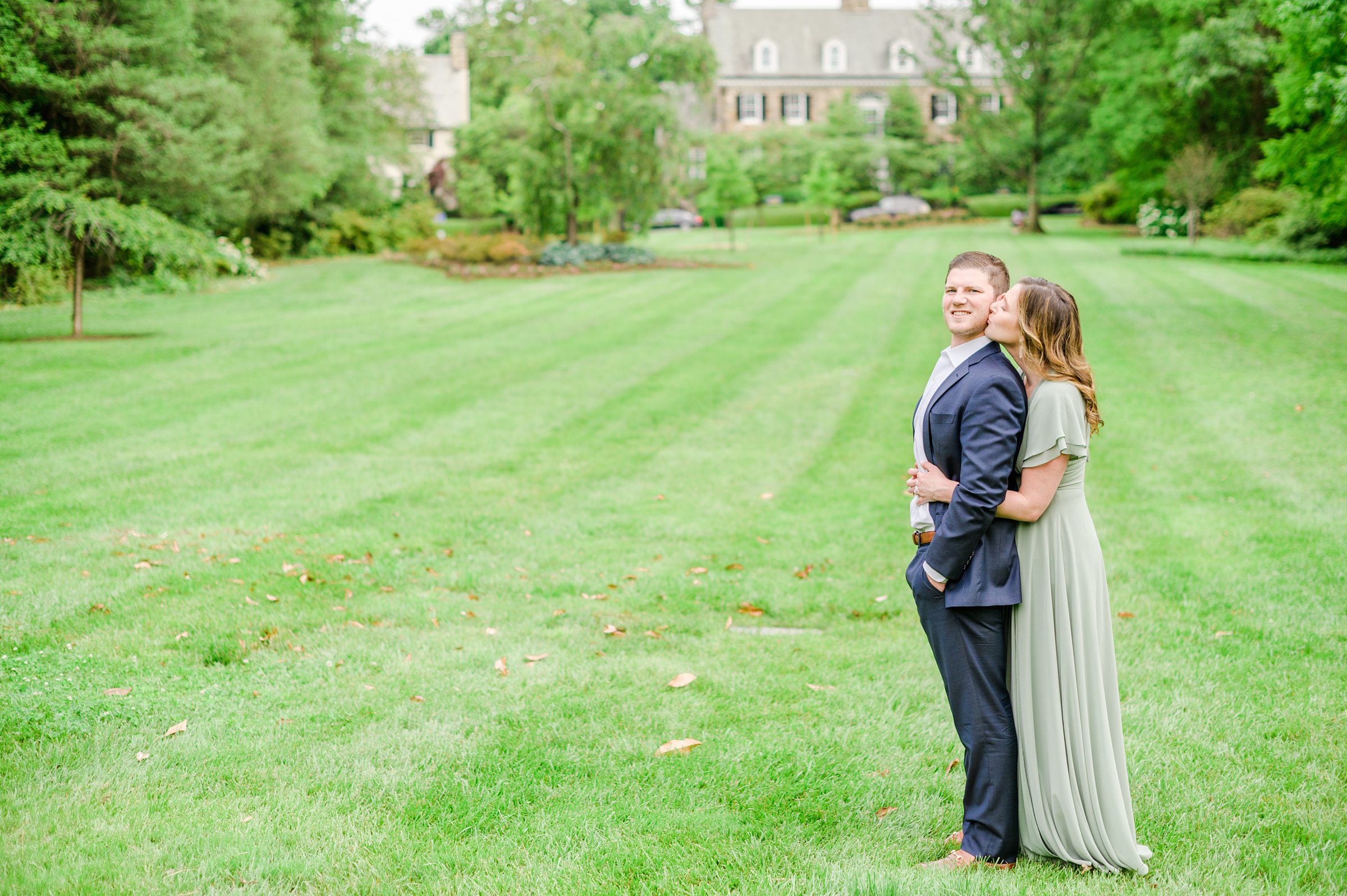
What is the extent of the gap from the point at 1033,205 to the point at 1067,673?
140 feet

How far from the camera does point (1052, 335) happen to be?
3.09 m

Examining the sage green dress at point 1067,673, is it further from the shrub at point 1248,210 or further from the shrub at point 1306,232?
the shrub at point 1248,210

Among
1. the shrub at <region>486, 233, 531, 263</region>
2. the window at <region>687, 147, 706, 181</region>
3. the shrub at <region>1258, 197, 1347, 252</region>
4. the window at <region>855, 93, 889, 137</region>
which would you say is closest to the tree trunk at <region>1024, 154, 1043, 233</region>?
the shrub at <region>1258, 197, 1347, 252</region>

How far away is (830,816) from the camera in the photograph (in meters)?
3.85

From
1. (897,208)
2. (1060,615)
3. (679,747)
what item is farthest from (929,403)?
(897,208)

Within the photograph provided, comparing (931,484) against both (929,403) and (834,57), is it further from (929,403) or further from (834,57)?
(834,57)

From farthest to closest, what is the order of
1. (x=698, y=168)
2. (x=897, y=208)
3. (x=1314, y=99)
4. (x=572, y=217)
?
(x=897, y=208)
(x=698, y=168)
(x=572, y=217)
(x=1314, y=99)

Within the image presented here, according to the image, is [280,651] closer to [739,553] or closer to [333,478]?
[739,553]

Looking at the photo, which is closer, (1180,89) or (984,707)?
(984,707)

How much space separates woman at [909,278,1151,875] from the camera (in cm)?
312

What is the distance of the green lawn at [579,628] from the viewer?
3562 mm

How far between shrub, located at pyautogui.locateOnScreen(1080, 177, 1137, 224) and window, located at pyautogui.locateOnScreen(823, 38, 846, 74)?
80.7ft

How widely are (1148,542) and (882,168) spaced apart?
5199 centimetres

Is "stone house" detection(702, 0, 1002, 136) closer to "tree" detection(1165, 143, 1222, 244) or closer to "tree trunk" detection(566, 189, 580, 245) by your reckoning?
"tree" detection(1165, 143, 1222, 244)
